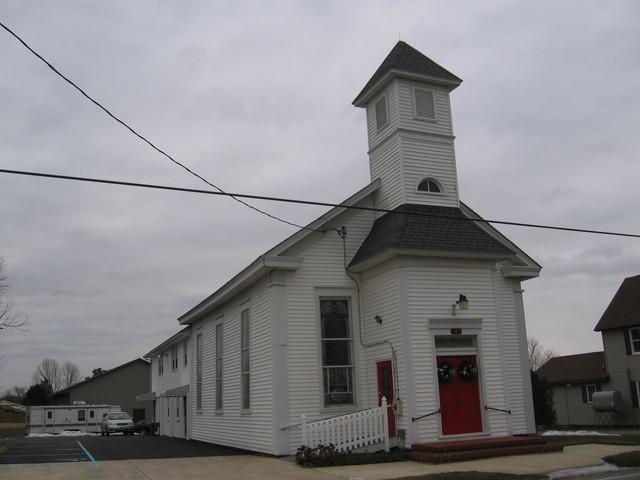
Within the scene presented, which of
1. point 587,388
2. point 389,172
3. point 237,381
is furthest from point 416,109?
point 587,388

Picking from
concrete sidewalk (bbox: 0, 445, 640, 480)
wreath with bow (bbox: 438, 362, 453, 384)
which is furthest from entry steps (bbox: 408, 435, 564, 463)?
wreath with bow (bbox: 438, 362, 453, 384)

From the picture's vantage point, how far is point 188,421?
1109 inches

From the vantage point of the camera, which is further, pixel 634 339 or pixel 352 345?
pixel 634 339

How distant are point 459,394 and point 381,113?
8.51 metres

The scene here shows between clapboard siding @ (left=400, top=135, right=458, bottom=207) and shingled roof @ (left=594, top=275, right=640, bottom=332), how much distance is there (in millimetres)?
19306

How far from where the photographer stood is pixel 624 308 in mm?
35344

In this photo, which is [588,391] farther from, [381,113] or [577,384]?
[381,113]

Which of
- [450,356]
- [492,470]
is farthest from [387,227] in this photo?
[492,470]

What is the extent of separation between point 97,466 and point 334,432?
566 centimetres

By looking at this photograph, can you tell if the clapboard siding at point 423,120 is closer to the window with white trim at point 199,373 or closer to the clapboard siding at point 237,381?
the clapboard siding at point 237,381

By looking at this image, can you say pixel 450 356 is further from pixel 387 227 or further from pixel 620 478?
pixel 620 478

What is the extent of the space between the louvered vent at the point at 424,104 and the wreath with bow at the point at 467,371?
7213mm

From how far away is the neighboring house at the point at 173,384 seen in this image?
29.7m

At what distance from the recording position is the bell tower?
62.6 feet
